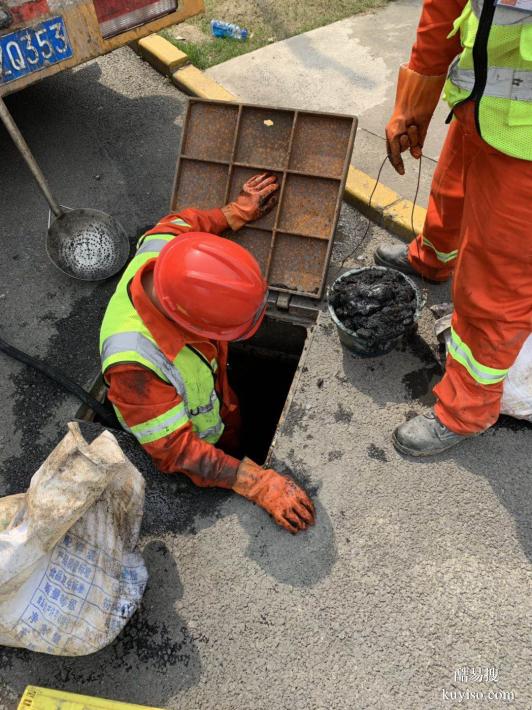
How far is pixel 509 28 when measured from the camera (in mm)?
1999

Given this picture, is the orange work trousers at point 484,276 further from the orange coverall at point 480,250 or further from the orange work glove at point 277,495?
the orange work glove at point 277,495

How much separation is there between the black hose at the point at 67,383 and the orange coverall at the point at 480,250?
1.91 metres

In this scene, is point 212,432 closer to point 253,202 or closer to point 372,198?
point 253,202

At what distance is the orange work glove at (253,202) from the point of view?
3.36 m

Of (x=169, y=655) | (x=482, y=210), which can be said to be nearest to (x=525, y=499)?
(x=482, y=210)

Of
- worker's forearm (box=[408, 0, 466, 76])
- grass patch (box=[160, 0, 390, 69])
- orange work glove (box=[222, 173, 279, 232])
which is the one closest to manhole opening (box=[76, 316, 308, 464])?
orange work glove (box=[222, 173, 279, 232])

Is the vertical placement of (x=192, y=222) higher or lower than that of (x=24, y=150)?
lower

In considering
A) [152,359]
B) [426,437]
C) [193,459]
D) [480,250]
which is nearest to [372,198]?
[480,250]

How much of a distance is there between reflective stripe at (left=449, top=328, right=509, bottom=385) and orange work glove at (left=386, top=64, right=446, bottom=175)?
1111mm

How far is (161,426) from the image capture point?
2525 millimetres

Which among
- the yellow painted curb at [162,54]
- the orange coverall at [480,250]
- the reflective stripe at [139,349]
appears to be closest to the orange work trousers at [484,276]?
the orange coverall at [480,250]

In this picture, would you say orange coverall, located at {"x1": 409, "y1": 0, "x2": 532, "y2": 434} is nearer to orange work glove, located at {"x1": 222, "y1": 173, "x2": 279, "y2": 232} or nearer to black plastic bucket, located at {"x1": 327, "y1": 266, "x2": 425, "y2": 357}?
black plastic bucket, located at {"x1": 327, "y1": 266, "x2": 425, "y2": 357}

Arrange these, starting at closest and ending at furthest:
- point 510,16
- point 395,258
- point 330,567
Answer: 1. point 510,16
2. point 330,567
3. point 395,258

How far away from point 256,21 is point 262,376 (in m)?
3.94
